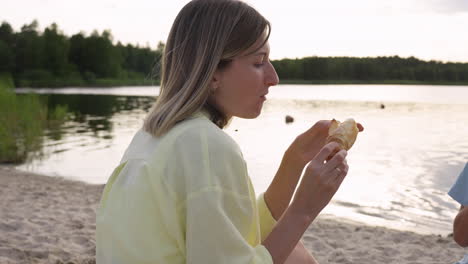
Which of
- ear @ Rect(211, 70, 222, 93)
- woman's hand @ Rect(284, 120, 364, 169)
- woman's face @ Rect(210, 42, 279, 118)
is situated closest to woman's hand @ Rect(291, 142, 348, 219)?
woman's face @ Rect(210, 42, 279, 118)

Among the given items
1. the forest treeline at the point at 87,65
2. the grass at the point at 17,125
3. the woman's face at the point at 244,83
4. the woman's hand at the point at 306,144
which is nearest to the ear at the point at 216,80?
the woman's face at the point at 244,83

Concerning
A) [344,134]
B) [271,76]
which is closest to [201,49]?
[271,76]

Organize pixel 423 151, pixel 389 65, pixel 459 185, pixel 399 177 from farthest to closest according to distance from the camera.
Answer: pixel 389 65 < pixel 423 151 < pixel 399 177 < pixel 459 185

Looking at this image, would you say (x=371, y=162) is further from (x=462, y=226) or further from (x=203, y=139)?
(x=203, y=139)

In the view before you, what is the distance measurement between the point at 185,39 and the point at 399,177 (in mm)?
10965

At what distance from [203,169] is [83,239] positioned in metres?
4.49

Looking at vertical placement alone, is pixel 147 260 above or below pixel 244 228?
below

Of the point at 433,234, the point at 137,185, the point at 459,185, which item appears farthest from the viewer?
the point at 433,234

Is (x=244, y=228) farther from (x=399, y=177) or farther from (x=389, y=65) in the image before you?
(x=389, y=65)

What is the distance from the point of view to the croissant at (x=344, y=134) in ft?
6.63

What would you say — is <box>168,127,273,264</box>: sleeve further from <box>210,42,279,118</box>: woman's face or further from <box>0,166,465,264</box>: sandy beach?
<box>0,166,465,264</box>: sandy beach

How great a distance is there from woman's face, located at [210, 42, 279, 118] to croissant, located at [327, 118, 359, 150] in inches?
16.6

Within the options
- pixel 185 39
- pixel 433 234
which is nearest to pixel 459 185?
pixel 185 39

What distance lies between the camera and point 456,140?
18.9m
